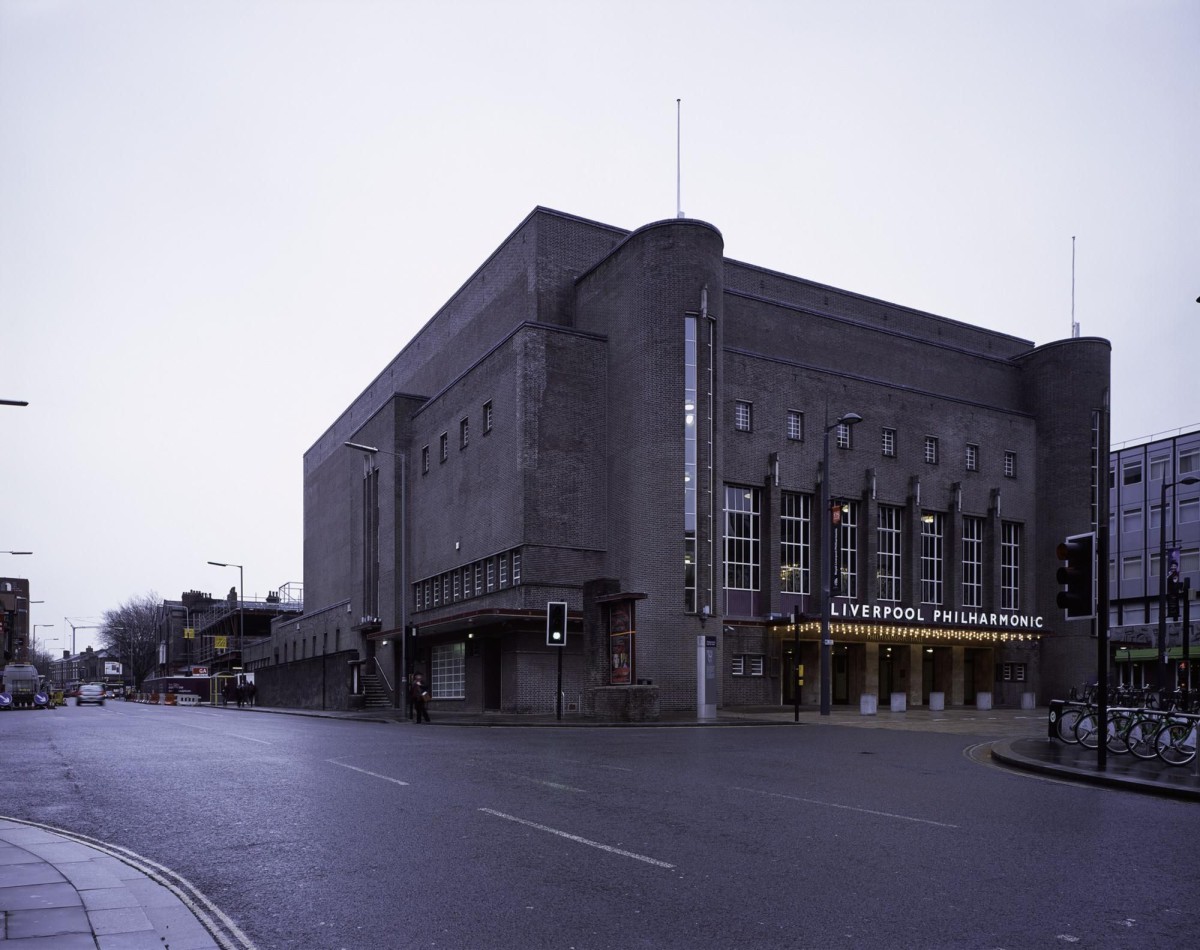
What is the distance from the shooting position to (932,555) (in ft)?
170

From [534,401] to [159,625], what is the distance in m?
119

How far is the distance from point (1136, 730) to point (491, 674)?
30016 mm

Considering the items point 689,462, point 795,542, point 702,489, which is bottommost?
point 795,542

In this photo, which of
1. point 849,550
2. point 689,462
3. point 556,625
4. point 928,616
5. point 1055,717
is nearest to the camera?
point 1055,717

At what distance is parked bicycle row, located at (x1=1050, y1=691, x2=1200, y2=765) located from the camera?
664 inches

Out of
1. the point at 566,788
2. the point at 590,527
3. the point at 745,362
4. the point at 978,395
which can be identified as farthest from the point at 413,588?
the point at 566,788

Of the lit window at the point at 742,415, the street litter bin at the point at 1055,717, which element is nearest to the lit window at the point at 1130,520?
the lit window at the point at 742,415

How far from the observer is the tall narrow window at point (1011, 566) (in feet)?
178

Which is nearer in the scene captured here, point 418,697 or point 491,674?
point 418,697

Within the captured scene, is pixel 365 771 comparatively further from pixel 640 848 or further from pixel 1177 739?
pixel 1177 739

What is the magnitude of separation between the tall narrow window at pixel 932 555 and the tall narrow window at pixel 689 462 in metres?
16.5

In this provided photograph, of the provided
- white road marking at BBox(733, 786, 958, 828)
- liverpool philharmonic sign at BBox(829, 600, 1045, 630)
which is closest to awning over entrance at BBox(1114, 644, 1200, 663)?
liverpool philharmonic sign at BBox(829, 600, 1045, 630)

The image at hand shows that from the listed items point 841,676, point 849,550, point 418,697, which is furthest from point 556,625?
point 841,676

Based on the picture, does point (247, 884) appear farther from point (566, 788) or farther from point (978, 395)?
point (978, 395)
